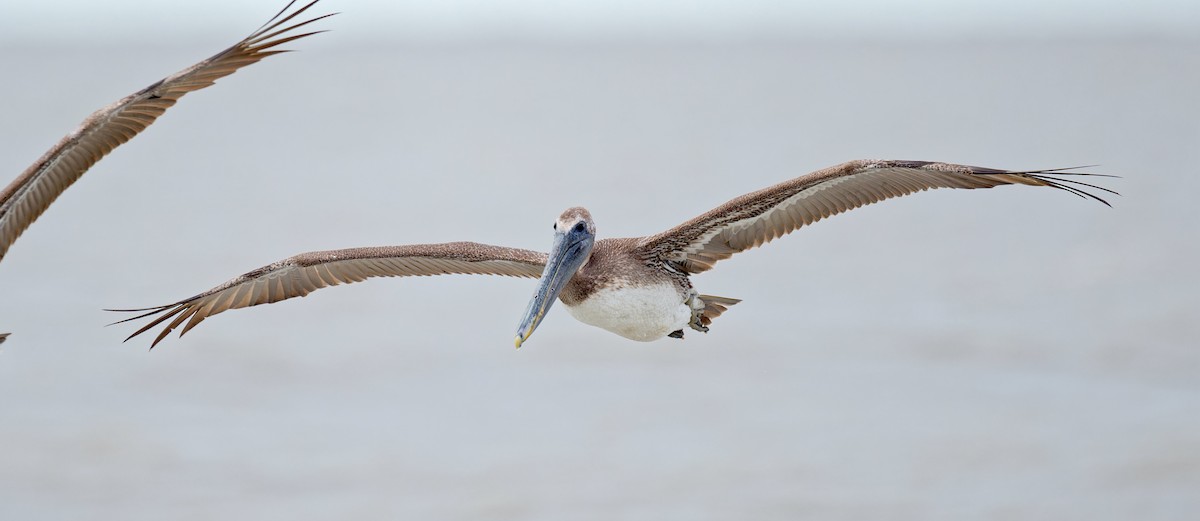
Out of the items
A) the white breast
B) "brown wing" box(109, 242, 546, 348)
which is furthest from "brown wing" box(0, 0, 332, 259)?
the white breast

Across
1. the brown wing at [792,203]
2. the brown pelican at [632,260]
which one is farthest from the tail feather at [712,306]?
the brown wing at [792,203]

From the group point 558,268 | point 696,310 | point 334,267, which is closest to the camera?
point 558,268

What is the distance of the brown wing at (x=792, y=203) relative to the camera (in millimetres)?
10195

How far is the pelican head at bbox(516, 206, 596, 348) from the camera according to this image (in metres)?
10.1

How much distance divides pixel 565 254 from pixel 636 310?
26.8 inches

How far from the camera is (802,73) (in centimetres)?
7638

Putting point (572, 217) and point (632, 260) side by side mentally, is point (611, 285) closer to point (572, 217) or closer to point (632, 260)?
point (632, 260)

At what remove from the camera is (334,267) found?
11.5 m

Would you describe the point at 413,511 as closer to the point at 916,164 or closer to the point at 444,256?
the point at 444,256

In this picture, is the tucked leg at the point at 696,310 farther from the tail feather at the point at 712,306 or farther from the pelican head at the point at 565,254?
the pelican head at the point at 565,254

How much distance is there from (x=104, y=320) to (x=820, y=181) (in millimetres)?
17756

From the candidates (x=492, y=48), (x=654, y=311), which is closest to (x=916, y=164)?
(x=654, y=311)

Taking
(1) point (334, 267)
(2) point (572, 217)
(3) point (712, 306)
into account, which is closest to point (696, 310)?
(3) point (712, 306)

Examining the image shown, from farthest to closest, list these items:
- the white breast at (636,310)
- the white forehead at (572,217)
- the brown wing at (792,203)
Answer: the white breast at (636,310) → the white forehead at (572,217) → the brown wing at (792,203)
